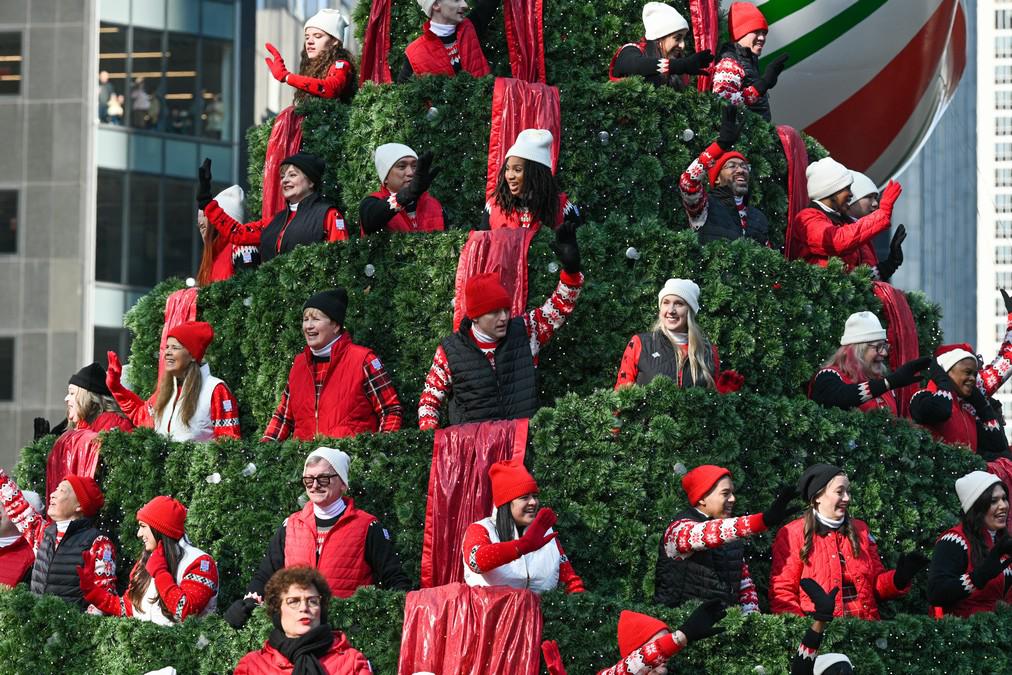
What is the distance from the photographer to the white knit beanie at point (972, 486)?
45.5 ft

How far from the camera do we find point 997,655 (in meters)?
12.9

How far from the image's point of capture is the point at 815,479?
12.9 m

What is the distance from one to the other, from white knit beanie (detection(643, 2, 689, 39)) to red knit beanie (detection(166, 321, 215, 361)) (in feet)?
13.7

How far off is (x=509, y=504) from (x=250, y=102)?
28.2 meters

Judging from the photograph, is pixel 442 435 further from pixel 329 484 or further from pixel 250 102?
pixel 250 102

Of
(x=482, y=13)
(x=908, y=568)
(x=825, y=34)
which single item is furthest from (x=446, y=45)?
(x=908, y=568)

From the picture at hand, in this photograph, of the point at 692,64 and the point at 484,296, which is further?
the point at 692,64

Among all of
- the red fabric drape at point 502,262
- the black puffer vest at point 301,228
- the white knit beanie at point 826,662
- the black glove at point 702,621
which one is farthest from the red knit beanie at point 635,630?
the black puffer vest at point 301,228

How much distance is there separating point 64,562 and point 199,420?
1422 mm

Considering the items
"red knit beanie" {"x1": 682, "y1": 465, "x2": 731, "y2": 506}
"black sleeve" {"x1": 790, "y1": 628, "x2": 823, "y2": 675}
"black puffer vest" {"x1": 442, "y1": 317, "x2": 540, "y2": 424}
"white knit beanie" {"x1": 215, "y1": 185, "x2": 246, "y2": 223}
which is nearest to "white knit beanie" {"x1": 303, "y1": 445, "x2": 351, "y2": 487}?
"black puffer vest" {"x1": 442, "y1": 317, "x2": 540, "y2": 424}

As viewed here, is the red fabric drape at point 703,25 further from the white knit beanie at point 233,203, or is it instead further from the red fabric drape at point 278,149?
the white knit beanie at point 233,203

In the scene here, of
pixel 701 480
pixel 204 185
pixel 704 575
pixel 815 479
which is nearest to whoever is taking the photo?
pixel 704 575

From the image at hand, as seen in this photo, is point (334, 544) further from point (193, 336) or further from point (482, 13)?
point (482, 13)

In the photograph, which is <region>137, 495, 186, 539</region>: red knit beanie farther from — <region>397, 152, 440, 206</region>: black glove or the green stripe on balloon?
the green stripe on balloon
